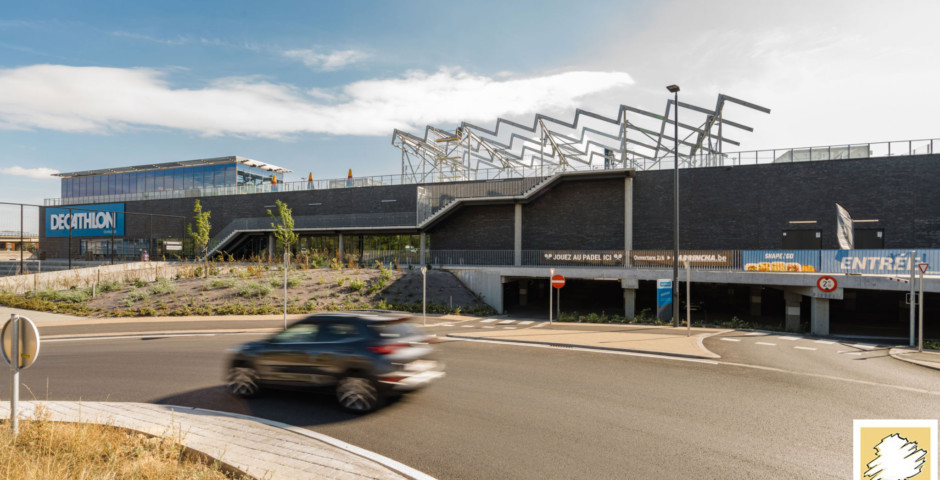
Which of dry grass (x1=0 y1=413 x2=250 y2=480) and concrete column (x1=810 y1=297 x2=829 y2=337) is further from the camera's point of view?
concrete column (x1=810 y1=297 x2=829 y2=337)

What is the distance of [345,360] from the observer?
25.2 feet

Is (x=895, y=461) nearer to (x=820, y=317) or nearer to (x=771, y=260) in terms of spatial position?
(x=820, y=317)

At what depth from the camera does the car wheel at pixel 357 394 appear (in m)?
7.57

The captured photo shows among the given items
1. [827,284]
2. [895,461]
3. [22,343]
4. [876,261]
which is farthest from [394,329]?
[876,261]

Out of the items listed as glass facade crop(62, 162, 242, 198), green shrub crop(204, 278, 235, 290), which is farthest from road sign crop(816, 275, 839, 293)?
glass facade crop(62, 162, 242, 198)

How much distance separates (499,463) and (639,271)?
19.7 m

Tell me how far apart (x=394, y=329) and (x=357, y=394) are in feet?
3.80

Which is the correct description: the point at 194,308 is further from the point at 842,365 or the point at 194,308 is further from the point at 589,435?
the point at 842,365

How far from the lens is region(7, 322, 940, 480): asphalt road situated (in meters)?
5.81

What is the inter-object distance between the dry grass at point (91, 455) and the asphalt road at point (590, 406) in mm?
1764

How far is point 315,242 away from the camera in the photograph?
42719 mm

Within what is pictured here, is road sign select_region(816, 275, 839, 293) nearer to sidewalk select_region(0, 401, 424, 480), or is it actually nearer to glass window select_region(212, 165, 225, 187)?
sidewalk select_region(0, 401, 424, 480)

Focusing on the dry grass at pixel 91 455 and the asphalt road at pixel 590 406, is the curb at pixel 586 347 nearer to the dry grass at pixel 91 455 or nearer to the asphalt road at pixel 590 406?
the asphalt road at pixel 590 406

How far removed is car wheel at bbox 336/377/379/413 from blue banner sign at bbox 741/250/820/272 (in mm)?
19675
